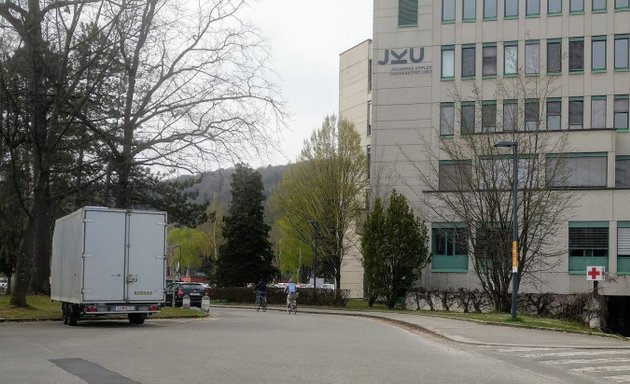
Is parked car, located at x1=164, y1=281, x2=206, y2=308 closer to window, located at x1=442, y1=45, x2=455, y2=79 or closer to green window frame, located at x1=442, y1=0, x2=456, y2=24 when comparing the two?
window, located at x1=442, y1=45, x2=455, y2=79

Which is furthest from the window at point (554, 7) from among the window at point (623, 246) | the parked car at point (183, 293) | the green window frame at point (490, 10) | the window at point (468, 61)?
the parked car at point (183, 293)

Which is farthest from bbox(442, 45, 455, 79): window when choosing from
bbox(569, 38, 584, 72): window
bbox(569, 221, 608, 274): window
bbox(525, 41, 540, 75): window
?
bbox(569, 221, 608, 274): window

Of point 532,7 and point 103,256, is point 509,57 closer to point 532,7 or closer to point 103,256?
point 532,7

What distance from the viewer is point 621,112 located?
165 ft

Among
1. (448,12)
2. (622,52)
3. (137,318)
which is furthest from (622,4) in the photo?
(137,318)

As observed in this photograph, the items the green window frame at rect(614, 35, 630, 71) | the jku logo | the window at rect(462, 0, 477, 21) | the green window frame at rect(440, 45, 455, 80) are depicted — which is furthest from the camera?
the jku logo

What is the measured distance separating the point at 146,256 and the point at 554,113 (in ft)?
118

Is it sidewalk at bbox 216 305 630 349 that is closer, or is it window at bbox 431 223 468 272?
sidewalk at bbox 216 305 630 349

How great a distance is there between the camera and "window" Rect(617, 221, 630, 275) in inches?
1847

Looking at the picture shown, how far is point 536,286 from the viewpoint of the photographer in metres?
46.6

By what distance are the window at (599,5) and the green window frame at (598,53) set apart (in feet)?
6.19

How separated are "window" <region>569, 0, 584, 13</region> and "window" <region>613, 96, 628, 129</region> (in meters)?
6.47

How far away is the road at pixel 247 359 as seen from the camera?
1188 centimetres

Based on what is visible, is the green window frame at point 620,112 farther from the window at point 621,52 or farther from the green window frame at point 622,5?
the green window frame at point 622,5
